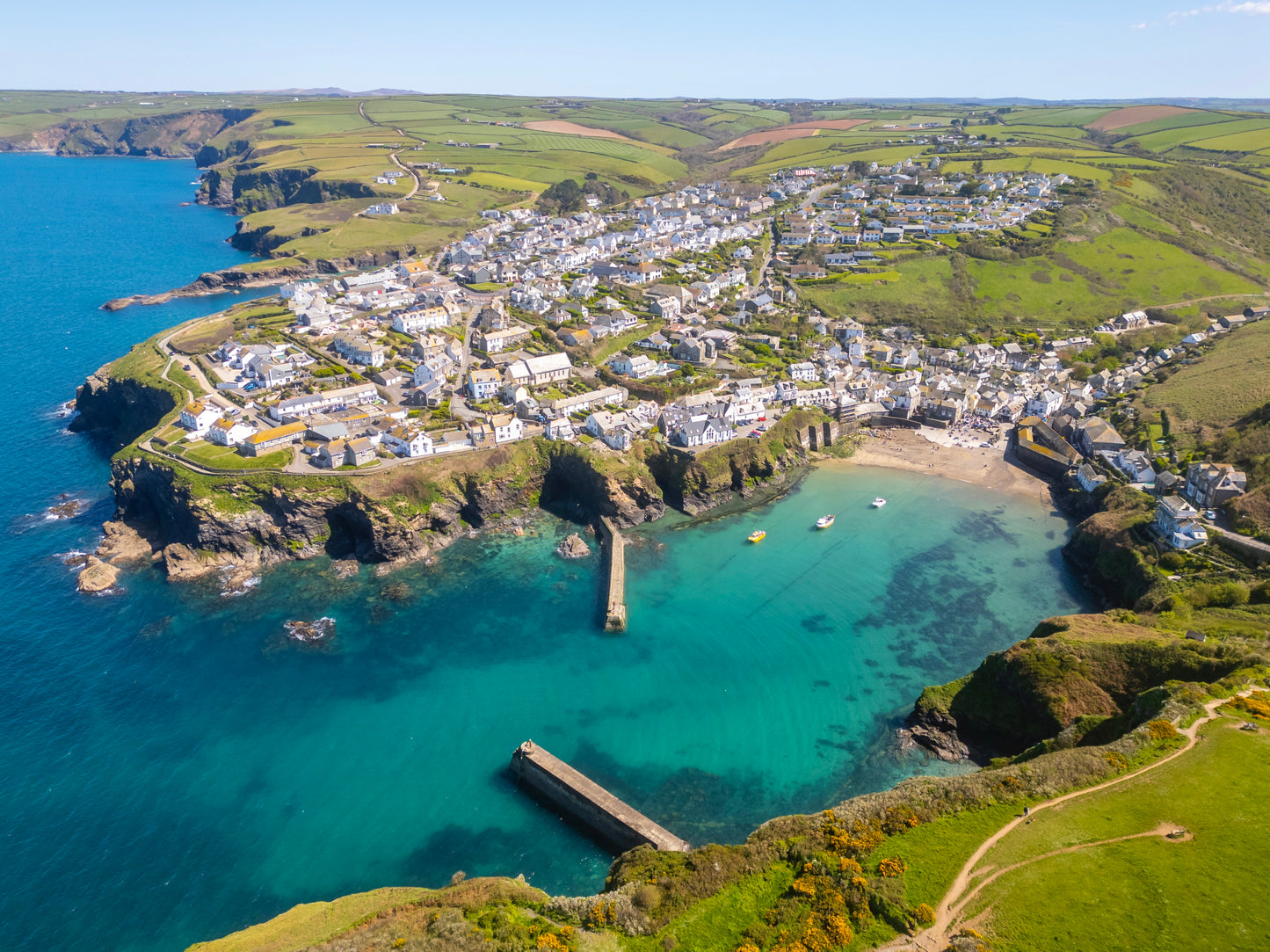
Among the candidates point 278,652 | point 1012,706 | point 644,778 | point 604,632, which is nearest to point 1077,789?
point 1012,706

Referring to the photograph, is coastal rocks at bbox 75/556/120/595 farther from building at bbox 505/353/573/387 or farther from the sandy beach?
the sandy beach

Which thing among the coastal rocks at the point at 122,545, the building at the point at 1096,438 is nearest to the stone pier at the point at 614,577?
the coastal rocks at the point at 122,545

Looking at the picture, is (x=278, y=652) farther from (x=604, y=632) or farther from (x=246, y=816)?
(x=604, y=632)

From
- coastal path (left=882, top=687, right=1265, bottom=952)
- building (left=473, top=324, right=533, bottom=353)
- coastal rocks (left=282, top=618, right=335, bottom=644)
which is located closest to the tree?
building (left=473, top=324, right=533, bottom=353)

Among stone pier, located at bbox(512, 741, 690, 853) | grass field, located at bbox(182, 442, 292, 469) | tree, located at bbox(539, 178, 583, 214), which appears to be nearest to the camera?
stone pier, located at bbox(512, 741, 690, 853)

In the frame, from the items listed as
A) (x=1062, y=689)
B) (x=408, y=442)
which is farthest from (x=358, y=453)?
(x=1062, y=689)

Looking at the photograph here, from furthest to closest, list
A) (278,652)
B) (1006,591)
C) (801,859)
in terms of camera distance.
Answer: (1006,591) → (278,652) → (801,859)
